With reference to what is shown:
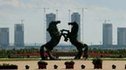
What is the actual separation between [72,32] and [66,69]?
12.4 m

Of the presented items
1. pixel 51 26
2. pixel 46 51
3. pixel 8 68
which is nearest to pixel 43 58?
pixel 46 51

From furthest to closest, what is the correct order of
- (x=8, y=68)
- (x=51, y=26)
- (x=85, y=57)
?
(x=85, y=57) → (x=51, y=26) → (x=8, y=68)

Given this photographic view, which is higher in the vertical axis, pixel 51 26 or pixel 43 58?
pixel 51 26

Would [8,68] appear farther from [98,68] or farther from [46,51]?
[46,51]

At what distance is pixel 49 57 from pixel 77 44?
3267 millimetres

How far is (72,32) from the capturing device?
4859cm

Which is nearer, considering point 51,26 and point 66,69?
point 66,69

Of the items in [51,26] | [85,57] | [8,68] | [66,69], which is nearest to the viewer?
[8,68]

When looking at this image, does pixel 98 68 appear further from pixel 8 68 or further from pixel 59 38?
pixel 59 38

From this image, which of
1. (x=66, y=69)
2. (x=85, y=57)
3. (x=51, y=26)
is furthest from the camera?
(x=85, y=57)

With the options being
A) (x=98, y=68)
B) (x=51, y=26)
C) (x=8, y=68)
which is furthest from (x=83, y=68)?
(x=51, y=26)

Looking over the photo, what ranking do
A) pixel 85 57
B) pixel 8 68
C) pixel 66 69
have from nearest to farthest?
1. pixel 8 68
2. pixel 66 69
3. pixel 85 57

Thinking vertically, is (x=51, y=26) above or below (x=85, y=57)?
above

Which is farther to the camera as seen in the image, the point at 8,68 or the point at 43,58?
the point at 43,58
